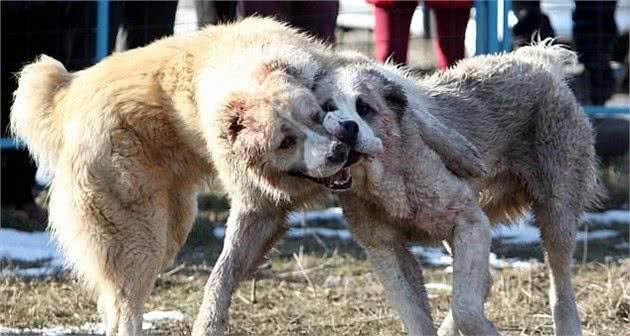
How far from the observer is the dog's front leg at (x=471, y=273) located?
17.7ft

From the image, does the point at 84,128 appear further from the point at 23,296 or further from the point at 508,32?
the point at 508,32

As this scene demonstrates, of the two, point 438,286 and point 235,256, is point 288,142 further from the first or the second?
point 438,286

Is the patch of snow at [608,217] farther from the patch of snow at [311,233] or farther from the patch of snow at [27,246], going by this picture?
the patch of snow at [27,246]

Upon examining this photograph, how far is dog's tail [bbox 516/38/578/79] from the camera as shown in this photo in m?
6.57

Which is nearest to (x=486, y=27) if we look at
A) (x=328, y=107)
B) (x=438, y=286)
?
(x=438, y=286)

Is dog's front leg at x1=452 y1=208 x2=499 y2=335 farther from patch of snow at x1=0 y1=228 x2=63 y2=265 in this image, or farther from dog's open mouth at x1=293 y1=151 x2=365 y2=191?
patch of snow at x1=0 y1=228 x2=63 y2=265

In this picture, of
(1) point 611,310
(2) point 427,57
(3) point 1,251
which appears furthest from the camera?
(2) point 427,57

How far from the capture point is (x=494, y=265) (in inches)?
331

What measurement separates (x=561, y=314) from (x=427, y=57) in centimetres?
609

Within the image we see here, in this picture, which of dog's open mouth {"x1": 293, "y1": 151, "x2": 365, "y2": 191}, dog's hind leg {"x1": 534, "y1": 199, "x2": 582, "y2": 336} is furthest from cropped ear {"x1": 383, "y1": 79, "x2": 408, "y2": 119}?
dog's hind leg {"x1": 534, "y1": 199, "x2": 582, "y2": 336}

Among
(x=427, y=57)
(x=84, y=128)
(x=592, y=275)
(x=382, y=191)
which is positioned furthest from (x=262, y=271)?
(x=427, y=57)

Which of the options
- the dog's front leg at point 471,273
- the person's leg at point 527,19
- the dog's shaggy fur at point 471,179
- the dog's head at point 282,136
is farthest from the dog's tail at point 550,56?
the person's leg at point 527,19

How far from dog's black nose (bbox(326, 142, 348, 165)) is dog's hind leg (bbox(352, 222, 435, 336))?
0.55 m

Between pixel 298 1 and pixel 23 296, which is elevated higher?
pixel 298 1
